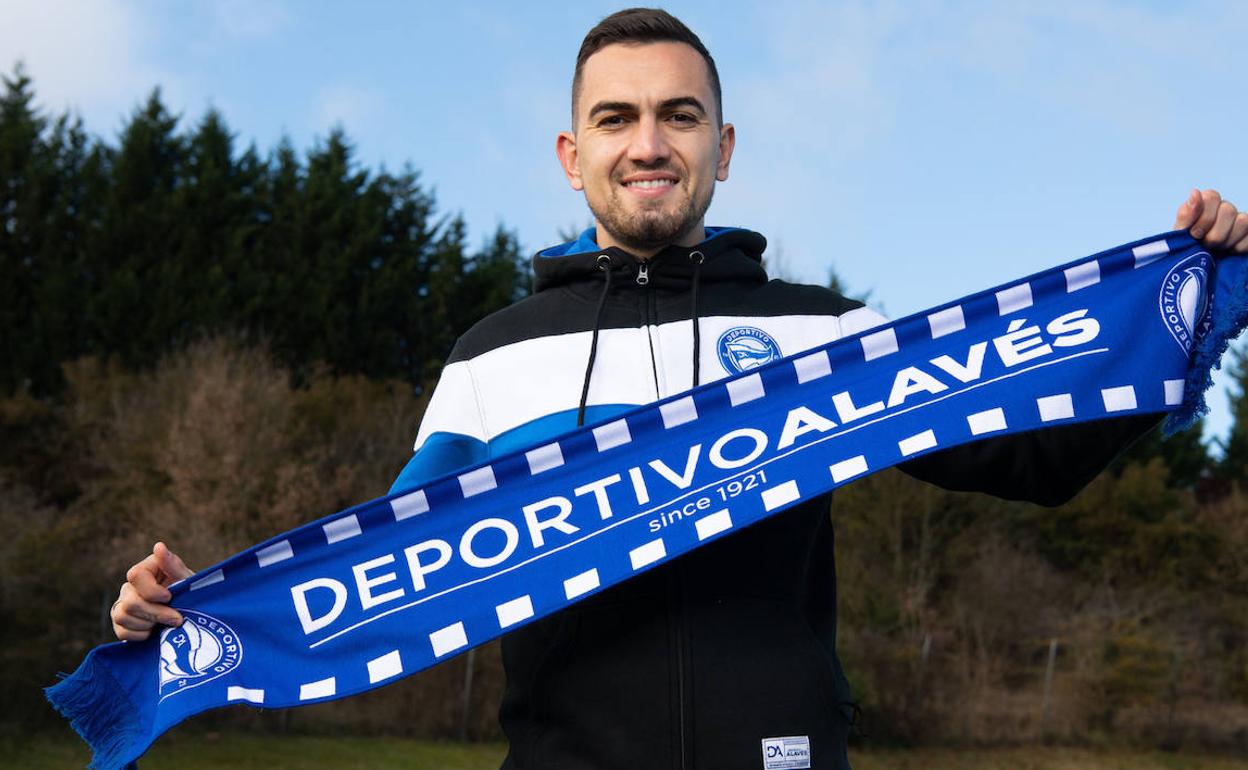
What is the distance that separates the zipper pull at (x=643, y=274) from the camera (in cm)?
263

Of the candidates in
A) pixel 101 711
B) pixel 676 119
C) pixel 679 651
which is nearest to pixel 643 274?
pixel 676 119

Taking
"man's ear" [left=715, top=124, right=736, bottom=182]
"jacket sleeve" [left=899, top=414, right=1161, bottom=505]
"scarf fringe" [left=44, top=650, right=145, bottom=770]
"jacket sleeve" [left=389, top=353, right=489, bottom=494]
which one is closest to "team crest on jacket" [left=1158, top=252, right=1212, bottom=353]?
"jacket sleeve" [left=899, top=414, right=1161, bottom=505]

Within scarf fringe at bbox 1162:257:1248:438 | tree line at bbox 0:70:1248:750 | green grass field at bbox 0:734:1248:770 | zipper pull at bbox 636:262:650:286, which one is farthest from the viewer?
tree line at bbox 0:70:1248:750

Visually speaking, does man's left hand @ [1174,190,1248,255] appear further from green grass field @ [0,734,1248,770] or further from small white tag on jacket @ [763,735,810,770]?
green grass field @ [0,734,1248,770]

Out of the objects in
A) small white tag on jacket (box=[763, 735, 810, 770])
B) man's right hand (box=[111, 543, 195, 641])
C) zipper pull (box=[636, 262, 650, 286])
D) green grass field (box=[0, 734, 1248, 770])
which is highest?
zipper pull (box=[636, 262, 650, 286])

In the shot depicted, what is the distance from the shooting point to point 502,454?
2.65m

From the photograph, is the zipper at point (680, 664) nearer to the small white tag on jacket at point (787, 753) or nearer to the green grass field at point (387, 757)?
the small white tag on jacket at point (787, 753)

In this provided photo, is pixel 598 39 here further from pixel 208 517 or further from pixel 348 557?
pixel 208 517

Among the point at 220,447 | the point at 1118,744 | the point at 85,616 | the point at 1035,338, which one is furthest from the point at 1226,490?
the point at 1035,338

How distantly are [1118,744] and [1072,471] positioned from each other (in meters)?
20.5

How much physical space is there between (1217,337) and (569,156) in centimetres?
152

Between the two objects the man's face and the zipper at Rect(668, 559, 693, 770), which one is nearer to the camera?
the zipper at Rect(668, 559, 693, 770)

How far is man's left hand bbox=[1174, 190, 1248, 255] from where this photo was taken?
281 cm

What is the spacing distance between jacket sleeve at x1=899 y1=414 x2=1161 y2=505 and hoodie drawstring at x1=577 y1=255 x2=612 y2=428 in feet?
2.38
